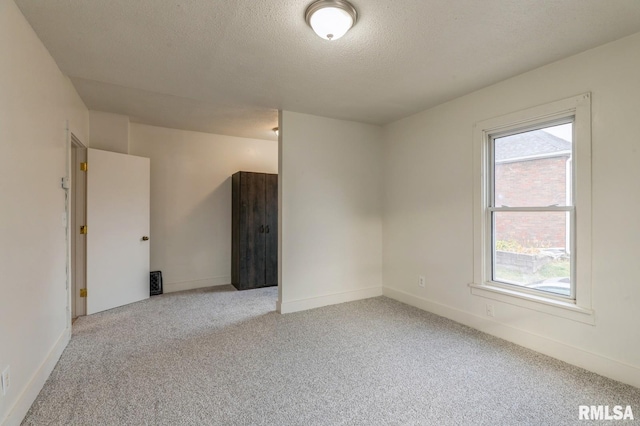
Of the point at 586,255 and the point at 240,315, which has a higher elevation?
the point at 586,255

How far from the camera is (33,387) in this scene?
1.87 metres

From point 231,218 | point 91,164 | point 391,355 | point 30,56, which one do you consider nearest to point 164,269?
point 231,218

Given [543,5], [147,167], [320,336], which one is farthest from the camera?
[147,167]

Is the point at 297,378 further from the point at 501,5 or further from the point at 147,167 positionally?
the point at 147,167

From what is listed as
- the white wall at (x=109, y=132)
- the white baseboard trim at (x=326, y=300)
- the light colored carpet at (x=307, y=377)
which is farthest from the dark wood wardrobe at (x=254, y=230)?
the white wall at (x=109, y=132)

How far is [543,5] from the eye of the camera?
5.63 feet

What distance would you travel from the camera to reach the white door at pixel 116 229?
345 cm

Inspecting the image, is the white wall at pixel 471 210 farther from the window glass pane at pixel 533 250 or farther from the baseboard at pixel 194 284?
the baseboard at pixel 194 284

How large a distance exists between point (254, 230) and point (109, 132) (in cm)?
227

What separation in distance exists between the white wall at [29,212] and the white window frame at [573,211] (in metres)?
3.56

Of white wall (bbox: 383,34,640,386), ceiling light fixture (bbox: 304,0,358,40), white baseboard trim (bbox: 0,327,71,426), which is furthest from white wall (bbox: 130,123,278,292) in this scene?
ceiling light fixture (bbox: 304,0,358,40)

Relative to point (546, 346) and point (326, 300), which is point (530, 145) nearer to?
point (546, 346)

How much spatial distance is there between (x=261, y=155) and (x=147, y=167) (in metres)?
1.82

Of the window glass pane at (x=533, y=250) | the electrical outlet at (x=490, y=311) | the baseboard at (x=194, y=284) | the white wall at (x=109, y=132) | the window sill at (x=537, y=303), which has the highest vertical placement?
the white wall at (x=109, y=132)
